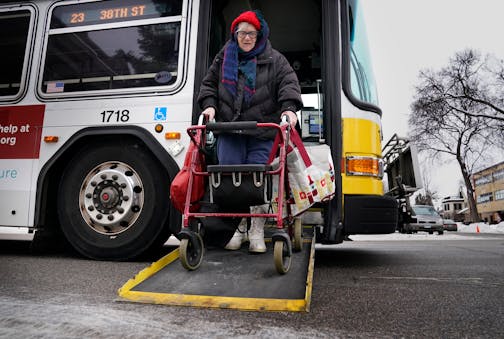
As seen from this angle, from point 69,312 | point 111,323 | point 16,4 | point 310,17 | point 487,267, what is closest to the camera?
point 111,323

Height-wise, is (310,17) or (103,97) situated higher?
(310,17)

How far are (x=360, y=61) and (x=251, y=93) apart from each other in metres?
1.53

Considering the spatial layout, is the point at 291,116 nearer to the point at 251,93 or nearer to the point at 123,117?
the point at 251,93

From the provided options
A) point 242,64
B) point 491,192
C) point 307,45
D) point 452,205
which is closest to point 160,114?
point 242,64

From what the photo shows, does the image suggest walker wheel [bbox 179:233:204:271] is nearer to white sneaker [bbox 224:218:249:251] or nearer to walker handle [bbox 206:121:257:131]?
white sneaker [bbox 224:218:249:251]

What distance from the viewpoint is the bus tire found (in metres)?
3.47

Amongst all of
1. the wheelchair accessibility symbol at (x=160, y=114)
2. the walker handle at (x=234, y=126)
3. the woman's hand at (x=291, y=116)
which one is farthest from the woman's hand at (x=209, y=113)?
the wheelchair accessibility symbol at (x=160, y=114)

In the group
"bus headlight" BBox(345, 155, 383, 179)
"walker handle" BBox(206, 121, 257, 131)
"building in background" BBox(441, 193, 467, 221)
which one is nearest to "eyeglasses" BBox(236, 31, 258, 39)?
"walker handle" BBox(206, 121, 257, 131)

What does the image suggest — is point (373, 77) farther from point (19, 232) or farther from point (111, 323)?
point (19, 232)

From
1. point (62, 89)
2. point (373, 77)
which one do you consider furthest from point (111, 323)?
point (373, 77)

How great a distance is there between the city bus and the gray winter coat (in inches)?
22.3

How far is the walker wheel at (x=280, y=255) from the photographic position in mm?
2242

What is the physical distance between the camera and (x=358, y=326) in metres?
1.69

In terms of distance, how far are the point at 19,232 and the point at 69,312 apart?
2284 millimetres
